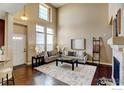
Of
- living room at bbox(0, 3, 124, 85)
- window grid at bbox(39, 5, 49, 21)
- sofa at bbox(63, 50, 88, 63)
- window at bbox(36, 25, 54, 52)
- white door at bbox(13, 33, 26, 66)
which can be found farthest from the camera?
window grid at bbox(39, 5, 49, 21)

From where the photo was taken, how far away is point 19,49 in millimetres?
7527

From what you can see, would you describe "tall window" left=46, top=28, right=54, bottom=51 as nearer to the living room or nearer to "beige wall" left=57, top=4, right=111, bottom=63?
the living room

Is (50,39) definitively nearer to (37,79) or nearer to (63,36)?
(63,36)

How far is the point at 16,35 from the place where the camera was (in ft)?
24.0

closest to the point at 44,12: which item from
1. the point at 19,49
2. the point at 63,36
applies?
the point at 63,36

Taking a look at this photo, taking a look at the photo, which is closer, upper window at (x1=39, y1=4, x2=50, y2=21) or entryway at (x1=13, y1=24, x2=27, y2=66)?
entryway at (x1=13, y1=24, x2=27, y2=66)

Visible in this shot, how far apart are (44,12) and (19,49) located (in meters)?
3.86

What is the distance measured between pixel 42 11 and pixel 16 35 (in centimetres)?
328

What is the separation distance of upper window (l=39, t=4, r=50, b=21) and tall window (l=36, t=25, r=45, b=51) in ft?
3.02

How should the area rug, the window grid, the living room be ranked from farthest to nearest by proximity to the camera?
the window grid < the living room < the area rug

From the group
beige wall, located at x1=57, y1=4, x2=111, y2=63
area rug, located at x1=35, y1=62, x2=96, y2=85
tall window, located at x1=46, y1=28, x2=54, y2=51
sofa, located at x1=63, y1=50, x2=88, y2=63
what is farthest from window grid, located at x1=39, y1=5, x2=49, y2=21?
area rug, located at x1=35, y1=62, x2=96, y2=85

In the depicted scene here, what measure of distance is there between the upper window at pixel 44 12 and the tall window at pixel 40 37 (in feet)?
3.02

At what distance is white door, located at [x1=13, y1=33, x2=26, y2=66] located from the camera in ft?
23.7

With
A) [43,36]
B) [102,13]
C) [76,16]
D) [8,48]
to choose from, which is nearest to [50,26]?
[43,36]
